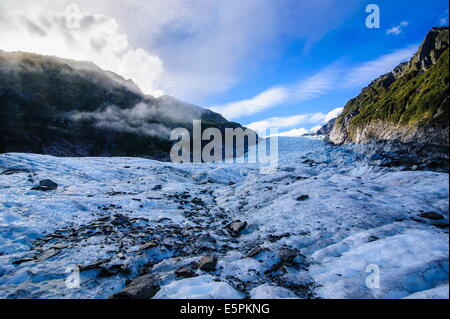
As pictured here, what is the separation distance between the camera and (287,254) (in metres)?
9.71

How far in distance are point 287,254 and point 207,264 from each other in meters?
3.41

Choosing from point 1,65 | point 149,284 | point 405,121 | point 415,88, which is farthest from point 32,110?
point 415,88

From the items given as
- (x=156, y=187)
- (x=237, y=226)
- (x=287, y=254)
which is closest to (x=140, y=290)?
(x=287, y=254)

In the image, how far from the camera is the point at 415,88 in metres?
73.7

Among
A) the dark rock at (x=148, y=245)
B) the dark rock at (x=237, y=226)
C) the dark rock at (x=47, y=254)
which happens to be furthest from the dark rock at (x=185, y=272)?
the dark rock at (x=237, y=226)

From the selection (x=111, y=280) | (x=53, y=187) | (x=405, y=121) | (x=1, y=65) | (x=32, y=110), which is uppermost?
(x=1, y=65)

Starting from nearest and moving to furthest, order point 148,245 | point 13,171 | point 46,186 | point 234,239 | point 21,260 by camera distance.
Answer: point 21,260 < point 148,245 < point 234,239 < point 46,186 < point 13,171

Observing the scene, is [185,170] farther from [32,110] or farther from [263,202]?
[32,110]

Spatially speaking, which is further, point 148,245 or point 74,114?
point 74,114

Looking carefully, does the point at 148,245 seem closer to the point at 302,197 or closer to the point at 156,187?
the point at 302,197

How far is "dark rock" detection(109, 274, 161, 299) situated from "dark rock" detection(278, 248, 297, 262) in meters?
5.05

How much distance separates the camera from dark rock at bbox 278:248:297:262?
31.1 feet

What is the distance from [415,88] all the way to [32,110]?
136 m

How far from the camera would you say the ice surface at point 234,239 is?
7.15 meters
